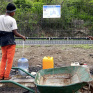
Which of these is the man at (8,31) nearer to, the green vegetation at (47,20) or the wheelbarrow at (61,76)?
the wheelbarrow at (61,76)

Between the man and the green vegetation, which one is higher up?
the man

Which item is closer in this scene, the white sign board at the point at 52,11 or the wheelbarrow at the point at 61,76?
the wheelbarrow at the point at 61,76

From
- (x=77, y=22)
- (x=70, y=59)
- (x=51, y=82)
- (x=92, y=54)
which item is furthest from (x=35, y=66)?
(x=77, y=22)

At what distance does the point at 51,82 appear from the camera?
4219 mm

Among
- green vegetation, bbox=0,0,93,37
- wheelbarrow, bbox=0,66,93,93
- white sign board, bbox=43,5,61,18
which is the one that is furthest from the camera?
green vegetation, bbox=0,0,93,37

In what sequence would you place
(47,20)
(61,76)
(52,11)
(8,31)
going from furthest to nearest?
1. (47,20)
2. (52,11)
3. (61,76)
4. (8,31)

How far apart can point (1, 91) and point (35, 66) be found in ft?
6.22

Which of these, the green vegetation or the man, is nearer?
the man

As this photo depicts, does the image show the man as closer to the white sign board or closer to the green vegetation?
the white sign board

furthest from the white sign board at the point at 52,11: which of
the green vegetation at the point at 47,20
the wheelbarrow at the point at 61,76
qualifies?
the wheelbarrow at the point at 61,76

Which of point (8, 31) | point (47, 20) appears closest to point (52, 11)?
point (47, 20)

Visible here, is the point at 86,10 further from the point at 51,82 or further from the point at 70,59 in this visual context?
the point at 51,82

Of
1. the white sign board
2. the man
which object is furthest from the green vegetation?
the man

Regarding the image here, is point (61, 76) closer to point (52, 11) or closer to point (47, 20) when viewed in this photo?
point (52, 11)
